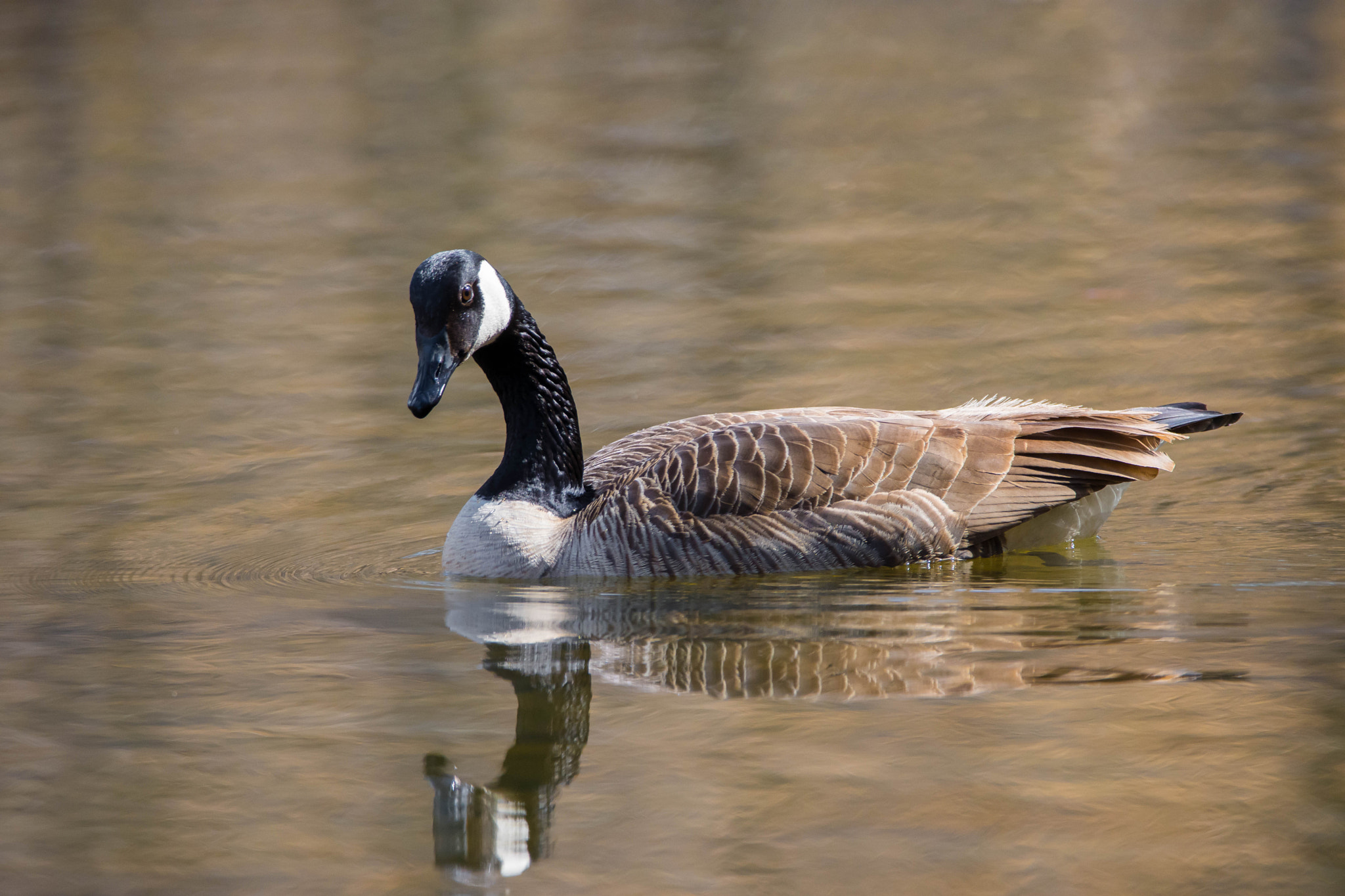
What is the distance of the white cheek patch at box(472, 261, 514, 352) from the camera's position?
27.6 ft

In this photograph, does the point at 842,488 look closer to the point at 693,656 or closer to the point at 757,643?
the point at 757,643

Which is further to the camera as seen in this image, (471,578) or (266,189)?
(266,189)

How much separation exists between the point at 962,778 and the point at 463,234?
42.2 feet

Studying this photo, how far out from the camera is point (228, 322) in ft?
48.6

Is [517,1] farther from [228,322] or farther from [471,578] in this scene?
[471,578]

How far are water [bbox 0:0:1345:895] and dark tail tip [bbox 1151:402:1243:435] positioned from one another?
69 cm

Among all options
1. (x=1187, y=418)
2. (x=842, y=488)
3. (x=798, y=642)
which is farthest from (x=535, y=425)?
(x=1187, y=418)

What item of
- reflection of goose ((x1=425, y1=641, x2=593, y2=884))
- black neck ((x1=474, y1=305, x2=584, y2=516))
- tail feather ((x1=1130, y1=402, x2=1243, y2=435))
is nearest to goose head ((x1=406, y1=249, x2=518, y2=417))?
black neck ((x1=474, y1=305, x2=584, y2=516))

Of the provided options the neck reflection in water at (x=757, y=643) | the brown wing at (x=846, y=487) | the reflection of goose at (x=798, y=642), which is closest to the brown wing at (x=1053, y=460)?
the brown wing at (x=846, y=487)

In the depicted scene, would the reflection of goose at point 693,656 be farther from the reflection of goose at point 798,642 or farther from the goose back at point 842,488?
the goose back at point 842,488

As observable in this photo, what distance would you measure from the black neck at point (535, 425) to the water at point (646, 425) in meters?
0.71

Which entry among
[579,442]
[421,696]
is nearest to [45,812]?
[421,696]

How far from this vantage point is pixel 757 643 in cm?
739

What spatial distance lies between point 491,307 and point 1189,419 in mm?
3729
